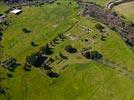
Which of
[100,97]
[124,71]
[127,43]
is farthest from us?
[127,43]

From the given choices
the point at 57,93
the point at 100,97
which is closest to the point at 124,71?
the point at 100,97

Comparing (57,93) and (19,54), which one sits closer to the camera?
(57,93)

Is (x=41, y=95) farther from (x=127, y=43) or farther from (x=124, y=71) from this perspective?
(x=127, y=43)

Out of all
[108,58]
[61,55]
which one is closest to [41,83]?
[61,55]

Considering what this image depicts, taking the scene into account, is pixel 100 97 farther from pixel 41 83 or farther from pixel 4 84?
pixel 4 84

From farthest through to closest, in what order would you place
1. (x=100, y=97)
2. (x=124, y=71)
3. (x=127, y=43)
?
(x=127, y=43)
(x=124, y=71)
(x=100, y=97)

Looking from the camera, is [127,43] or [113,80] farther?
[127,43]
